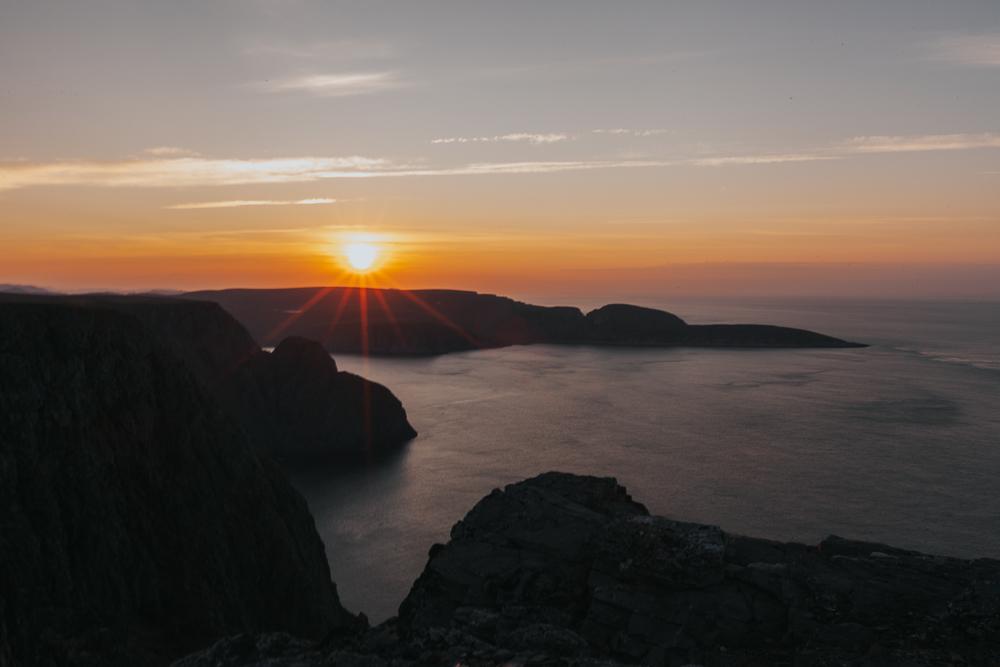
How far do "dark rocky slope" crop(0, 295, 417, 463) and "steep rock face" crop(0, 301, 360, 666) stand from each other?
51.0m

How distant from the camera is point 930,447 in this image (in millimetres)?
86188

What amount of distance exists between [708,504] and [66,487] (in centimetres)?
5331

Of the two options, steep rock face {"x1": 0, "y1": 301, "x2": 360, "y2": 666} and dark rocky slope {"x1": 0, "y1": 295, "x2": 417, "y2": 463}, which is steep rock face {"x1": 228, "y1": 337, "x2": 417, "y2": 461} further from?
steep rock face {"x1": 0, "y1": 301, "x2": 360, "y2": 666}

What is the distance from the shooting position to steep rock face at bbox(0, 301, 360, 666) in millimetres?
27578

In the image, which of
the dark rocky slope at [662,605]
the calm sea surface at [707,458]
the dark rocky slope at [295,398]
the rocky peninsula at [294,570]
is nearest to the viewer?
the dark rocky slope at [662,605]

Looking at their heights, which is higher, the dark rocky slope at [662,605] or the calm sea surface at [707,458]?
the dark rocky slope at [662,605]

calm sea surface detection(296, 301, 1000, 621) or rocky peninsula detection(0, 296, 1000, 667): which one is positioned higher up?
rocky peninsula detection(0, 296, 1000, 667)

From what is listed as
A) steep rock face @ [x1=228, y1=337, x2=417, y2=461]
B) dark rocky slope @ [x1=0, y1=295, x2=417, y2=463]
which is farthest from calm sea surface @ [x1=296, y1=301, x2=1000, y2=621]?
dark rocky slope @ [x1=0, y1=295, x2=417, y2=463]

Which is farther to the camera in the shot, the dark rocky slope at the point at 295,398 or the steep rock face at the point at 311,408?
the steep rock face at the point at 311,408

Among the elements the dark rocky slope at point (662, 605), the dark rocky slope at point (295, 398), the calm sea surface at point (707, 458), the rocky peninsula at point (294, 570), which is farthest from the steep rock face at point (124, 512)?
the dark rocky slope at point (295, 398)

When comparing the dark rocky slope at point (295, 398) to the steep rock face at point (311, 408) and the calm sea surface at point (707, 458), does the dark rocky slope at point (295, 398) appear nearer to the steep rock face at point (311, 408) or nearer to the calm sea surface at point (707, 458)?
the steep rock face at point (311, 408)

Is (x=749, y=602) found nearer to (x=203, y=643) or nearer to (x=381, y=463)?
(x=203, y=643)

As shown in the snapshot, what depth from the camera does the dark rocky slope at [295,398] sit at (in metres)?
89.2

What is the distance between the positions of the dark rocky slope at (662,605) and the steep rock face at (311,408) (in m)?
76.7
